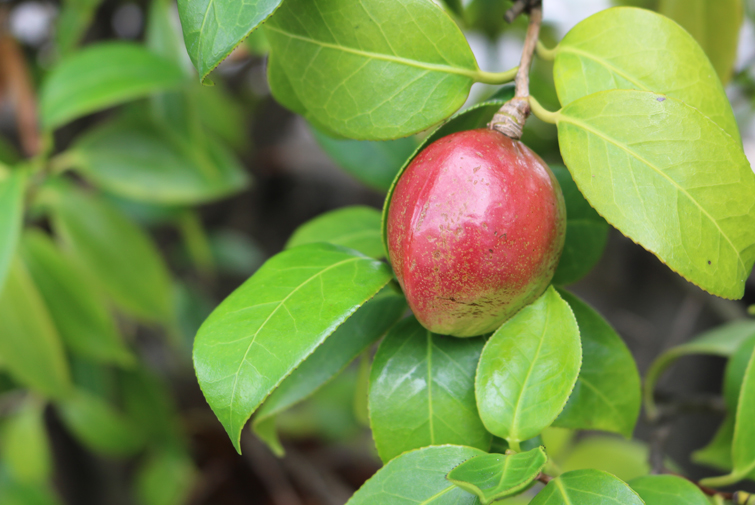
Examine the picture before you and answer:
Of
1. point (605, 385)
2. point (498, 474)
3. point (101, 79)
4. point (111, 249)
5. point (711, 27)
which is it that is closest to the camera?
point (498, 474)

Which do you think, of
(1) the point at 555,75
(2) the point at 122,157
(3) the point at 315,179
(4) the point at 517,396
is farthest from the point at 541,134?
(3) the point at 315,179

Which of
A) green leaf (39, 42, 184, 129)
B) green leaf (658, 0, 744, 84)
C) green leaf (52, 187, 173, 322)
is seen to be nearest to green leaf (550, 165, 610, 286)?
green leaf (658, 0, 744, 84)

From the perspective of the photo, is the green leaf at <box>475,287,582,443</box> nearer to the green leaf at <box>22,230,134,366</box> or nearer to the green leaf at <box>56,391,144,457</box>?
the green leaf at <box>22,230,134,366</box>

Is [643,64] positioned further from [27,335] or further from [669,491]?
[27,335]

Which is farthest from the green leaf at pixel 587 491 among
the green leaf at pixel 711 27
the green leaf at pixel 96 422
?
the green leaf at pixel 96 422

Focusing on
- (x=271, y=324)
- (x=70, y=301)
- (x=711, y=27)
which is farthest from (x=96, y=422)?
(x=711, y=27)

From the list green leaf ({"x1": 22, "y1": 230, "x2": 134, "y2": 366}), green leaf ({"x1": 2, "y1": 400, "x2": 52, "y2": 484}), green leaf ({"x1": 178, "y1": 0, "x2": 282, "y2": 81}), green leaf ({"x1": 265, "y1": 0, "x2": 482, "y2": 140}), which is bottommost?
green leaf ({"x1": 2, "y1": 400, "x2": 52, "y2": 484})

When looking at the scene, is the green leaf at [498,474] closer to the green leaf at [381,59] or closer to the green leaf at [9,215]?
the green leaf at [381,59]
